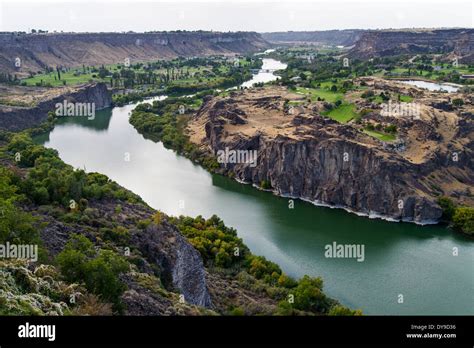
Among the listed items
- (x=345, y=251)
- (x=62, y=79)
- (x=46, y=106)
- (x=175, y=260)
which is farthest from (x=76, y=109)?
(x=175, y=260)

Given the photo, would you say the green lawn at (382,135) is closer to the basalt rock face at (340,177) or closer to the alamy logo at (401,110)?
the alamy logo at (401,110)

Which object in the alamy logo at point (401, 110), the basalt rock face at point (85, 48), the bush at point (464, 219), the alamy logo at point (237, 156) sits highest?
the basalt rock face at point (85, 48)

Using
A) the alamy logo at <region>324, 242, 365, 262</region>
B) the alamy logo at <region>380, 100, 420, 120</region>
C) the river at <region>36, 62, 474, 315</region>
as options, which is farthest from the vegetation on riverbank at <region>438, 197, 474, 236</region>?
the alamy logo at <region>380, 100, 420, 120</region>

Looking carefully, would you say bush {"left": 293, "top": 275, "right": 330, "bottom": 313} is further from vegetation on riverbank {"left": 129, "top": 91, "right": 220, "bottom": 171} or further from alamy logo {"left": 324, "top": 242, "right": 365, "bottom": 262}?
vegetation on riverbank {"left": 129, "top": 91, "right": 220, "bottom": 171}

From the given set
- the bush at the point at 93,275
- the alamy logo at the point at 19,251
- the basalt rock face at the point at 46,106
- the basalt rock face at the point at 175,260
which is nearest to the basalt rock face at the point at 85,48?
the basalt rock face at the point at 46,106
